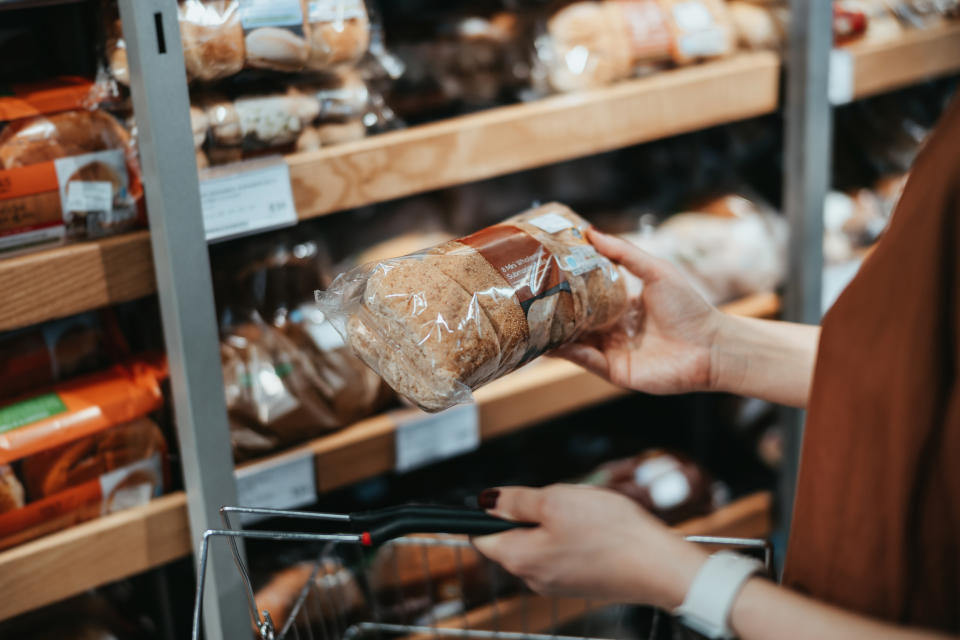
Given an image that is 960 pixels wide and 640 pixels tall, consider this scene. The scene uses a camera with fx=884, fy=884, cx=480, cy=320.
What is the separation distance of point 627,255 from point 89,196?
0.67m

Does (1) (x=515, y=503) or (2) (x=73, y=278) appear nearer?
(1) (x=515, y=503)

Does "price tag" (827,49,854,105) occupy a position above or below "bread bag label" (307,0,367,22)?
below

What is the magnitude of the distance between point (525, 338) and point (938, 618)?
0.46m

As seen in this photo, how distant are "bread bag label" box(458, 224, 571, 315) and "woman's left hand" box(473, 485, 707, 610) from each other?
22 centimetres

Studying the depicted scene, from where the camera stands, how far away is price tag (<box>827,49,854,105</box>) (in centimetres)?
163

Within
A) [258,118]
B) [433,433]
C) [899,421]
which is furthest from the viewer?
[433,433]

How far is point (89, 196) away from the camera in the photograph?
1.11m

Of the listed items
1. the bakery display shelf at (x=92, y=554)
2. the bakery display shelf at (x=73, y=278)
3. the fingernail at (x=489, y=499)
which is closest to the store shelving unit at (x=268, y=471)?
the bakery display shelf at (x=92, y=554)

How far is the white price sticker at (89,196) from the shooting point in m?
1.09

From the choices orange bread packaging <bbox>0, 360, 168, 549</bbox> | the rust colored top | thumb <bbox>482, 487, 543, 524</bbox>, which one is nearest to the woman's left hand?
thumb <bbox>482, 487, 543, 524</bbox>

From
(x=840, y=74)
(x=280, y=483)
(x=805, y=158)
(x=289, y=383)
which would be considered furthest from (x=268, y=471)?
(x=840, y=74)

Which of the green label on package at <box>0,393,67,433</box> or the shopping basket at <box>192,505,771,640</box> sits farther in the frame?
the shopping basket at <box>192,505,771,640</box>

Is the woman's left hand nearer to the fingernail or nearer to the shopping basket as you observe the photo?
the fingernail

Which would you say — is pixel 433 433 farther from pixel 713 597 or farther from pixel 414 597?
pixel 713 597
